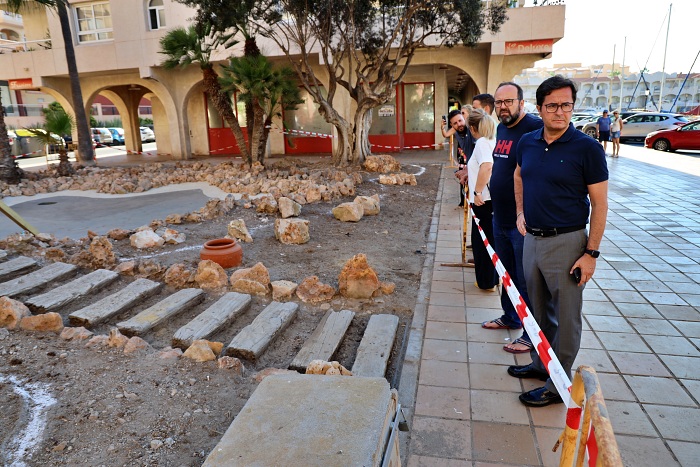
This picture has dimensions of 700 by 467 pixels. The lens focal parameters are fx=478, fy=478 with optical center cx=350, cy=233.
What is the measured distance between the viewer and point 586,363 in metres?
3.54

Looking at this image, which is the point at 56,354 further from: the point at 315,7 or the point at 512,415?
the point at 315,7

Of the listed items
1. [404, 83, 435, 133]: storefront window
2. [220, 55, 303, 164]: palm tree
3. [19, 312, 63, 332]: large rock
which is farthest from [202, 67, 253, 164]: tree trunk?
[19, 312, 63, 332]: large rock

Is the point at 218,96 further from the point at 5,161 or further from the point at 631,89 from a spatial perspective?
the point at 631,89

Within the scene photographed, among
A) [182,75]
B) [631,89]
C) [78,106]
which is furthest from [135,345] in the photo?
[631,89]

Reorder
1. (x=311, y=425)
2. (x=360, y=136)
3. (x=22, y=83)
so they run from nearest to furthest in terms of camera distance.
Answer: (x=311, y=425) → (x=360, y=136) → (x=22, y=83)

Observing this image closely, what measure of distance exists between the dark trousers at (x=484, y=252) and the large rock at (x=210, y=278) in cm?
273

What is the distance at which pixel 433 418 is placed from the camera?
9.87ft

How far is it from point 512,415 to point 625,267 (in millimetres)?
3647

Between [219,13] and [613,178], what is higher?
[219,13]

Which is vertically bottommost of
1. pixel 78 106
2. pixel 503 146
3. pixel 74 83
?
pixel 503 146

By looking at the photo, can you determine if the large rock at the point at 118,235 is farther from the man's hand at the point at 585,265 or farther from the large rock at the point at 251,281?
the man's hand at the point at 585,265

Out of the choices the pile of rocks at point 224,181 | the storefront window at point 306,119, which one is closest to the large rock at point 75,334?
the pile of rocks at point 224,181

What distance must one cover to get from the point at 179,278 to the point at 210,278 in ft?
1.20

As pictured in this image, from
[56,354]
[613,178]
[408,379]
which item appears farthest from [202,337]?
[613,178]
